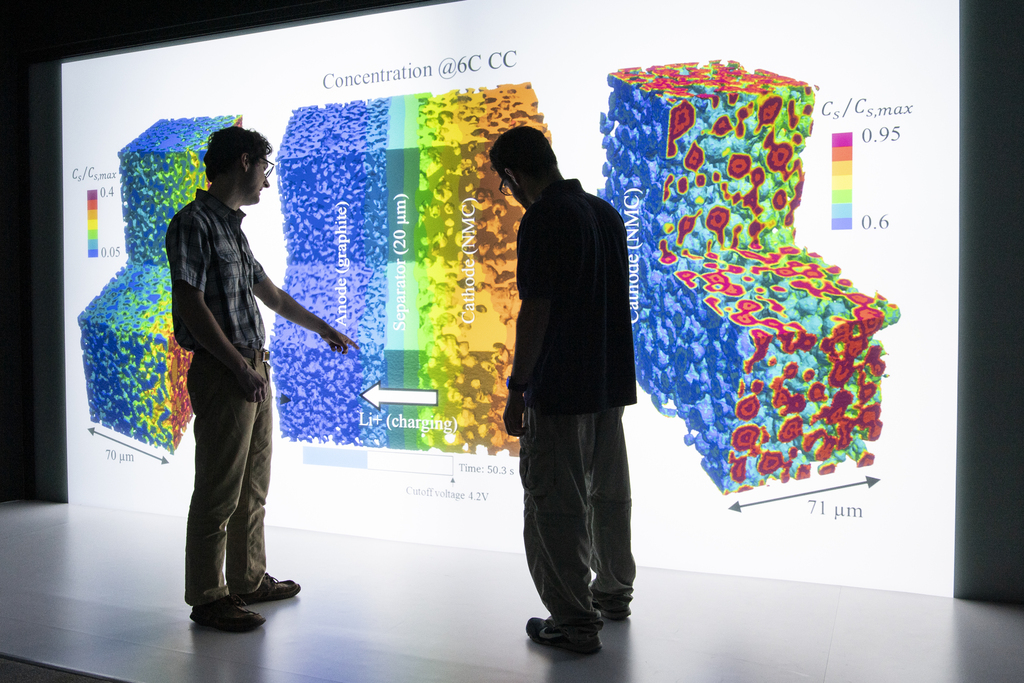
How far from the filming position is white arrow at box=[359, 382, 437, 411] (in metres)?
3.09

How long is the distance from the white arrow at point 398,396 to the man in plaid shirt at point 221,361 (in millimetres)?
766

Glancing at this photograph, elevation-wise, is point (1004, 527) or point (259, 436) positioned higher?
point (259, 436)

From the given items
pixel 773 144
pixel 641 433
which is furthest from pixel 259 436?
pixel 773 144

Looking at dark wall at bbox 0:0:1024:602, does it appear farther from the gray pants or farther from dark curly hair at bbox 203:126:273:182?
dark curly hair at bbox 203:126:273:182

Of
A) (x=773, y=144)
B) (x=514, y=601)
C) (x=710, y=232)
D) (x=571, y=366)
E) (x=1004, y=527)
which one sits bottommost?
(x=514, y=601)

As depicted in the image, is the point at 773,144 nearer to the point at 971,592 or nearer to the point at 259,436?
the point at 971,592

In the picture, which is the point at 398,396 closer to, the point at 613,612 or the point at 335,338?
the point at 335,338

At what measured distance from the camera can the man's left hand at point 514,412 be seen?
6.72ft

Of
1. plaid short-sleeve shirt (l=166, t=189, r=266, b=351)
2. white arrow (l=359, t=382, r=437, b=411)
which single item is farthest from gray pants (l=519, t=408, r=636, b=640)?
white arrow (l=359, t=382, r=437, b=411)

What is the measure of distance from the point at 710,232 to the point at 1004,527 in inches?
51.1

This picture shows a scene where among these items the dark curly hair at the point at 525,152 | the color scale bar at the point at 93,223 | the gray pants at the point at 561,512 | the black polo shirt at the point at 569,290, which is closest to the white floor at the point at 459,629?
the gray pants at the point at 561,512

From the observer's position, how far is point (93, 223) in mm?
3805

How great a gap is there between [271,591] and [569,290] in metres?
1.38

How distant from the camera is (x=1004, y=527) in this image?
8.17ft
